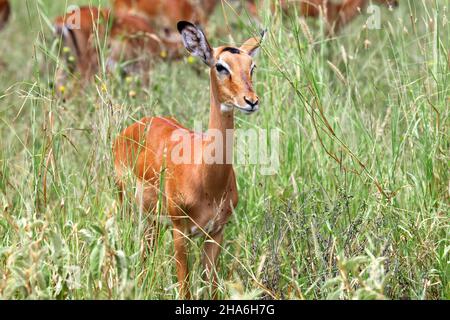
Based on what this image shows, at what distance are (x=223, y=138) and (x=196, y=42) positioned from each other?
16.4 inches

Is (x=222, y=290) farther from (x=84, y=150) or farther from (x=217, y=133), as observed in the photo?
(x=84, y=150)

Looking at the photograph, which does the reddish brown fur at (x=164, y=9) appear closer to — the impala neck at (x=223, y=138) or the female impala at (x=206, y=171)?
the female impala at (x=206, y=171)

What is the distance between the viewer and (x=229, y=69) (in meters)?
3.91

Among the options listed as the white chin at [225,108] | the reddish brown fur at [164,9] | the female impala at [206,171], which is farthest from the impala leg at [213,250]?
the reddish brown fur at [164,9]

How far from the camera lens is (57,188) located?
4.31m

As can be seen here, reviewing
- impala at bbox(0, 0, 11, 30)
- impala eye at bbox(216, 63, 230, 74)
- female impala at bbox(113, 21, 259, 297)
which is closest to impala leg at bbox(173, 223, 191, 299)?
female impala at bbox(113, 21, 259, 297)

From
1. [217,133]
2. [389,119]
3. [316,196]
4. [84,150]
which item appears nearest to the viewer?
[217,133]

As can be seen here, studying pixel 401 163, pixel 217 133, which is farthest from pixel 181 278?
pixel 401 163

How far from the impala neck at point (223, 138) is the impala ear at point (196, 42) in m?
0.07

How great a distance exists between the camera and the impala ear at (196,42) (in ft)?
13.3

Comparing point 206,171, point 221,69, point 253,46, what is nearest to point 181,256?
point 206,171
